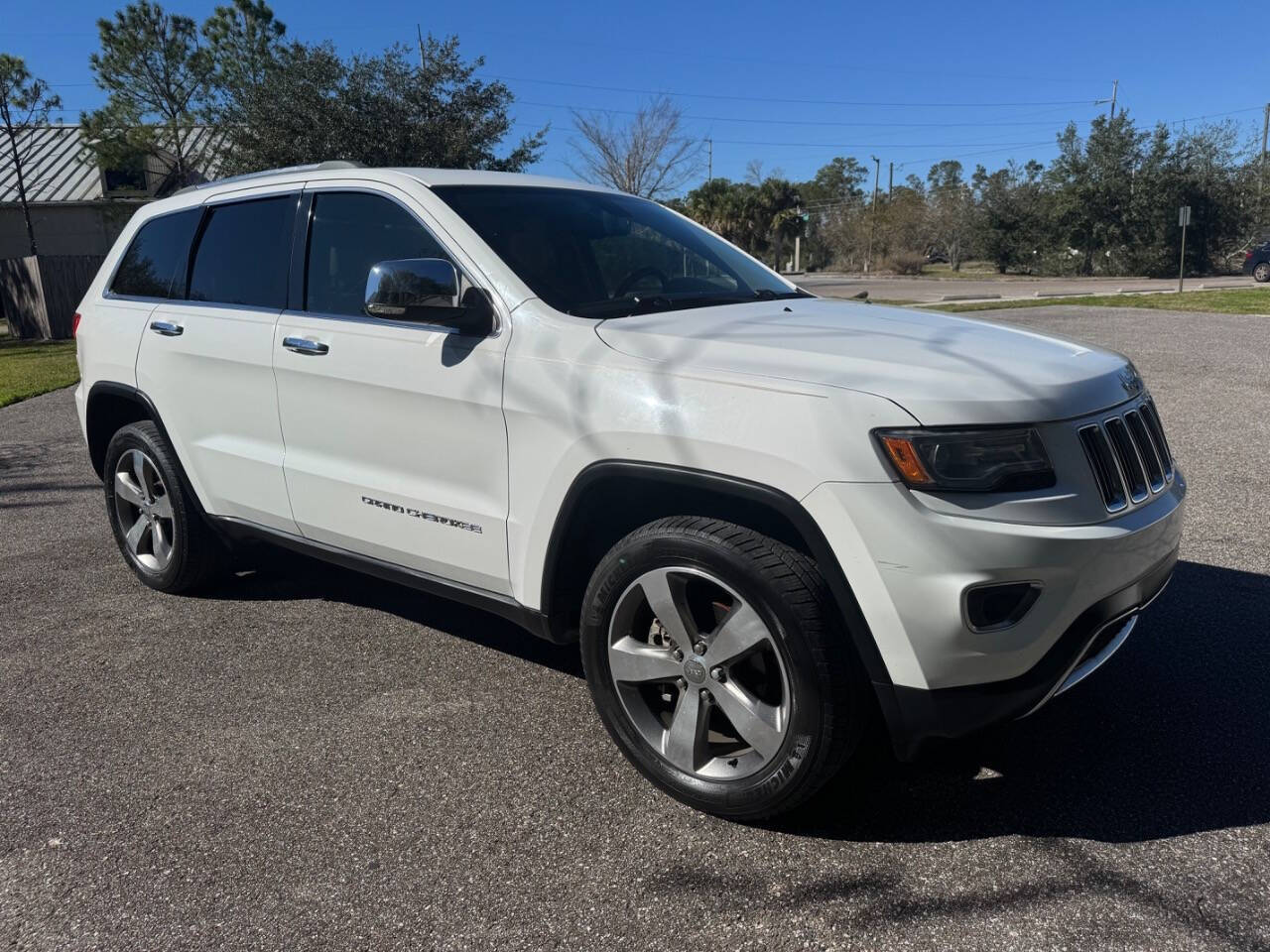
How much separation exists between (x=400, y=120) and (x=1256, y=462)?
17.4 meters

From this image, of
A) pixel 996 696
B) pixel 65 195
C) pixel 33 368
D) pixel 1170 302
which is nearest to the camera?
pixel 996 696

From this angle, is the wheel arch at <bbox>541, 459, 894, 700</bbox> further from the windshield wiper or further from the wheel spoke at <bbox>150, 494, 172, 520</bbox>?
the wheel spoke at <bbox>150, 494, 172, 520</bbox>

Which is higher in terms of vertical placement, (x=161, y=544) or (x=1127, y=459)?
(x=1127, y=459)

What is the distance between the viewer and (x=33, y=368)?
622 inches

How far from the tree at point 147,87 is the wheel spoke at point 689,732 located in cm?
3041

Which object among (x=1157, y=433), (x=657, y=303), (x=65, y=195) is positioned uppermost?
(x=65, y=195)

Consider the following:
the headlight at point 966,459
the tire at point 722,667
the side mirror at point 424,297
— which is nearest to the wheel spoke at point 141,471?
the side mirror at point 424,297

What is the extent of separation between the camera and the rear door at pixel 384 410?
328 cm

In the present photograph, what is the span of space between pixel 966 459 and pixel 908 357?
0.37 m

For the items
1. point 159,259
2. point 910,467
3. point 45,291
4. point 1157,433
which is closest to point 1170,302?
point 1157,433

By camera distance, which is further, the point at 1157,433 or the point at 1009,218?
the point at 1009,218

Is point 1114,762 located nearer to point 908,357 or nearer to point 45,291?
point 908,357

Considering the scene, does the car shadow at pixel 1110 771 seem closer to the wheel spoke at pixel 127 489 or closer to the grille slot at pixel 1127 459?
the grille slot at pixel 1127 459

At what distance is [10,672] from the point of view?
4105 mm
